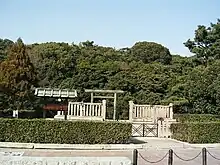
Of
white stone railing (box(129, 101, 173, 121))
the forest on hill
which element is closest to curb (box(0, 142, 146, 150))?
white stone railing (box(129, 101, 173, 121))

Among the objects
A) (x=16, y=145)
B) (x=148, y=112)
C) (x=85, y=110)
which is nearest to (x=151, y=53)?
(x=148, y=112)

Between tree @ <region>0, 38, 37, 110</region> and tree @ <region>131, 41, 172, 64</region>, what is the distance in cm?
2412

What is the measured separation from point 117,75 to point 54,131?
21.2m

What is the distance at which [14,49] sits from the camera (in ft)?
91.8

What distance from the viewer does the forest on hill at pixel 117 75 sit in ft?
85.3

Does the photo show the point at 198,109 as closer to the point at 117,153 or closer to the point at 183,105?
the point at 183,105

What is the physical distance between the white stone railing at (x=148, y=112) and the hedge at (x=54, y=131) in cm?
959

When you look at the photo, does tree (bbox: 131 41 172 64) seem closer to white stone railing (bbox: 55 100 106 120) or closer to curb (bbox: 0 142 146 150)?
white stone railing (bbox: 55 100 106 120)

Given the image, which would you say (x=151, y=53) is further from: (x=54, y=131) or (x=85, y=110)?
(x=54, y=131)

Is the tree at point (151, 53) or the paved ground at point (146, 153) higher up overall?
the tree at point (151, 53)

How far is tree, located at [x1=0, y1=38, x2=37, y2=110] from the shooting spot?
26.4 metres

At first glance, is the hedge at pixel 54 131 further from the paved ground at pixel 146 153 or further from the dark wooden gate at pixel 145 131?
the dark wooden gate at pixel 145 131

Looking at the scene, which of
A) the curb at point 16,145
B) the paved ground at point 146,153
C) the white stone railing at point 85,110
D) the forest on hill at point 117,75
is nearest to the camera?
the paved ground at point 146,153

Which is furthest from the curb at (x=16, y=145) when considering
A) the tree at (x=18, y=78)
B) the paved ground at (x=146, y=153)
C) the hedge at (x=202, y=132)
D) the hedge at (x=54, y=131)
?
the tree at (x=18, y=78)
